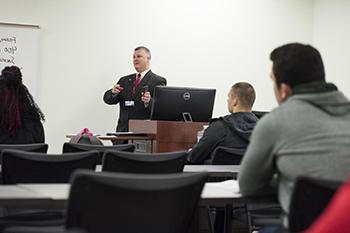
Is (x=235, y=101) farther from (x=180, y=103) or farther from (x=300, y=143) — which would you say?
(x=300, y=143)

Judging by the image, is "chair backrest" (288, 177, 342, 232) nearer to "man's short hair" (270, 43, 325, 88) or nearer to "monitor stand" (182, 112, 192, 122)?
"man's short hair" (270, 43, 325, 88)

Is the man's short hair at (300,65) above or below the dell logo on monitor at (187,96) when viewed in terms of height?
above

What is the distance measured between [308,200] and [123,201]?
613 millimetres

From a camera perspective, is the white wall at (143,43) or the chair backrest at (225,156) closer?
the chair backrest at (225,156)

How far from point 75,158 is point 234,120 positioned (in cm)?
182

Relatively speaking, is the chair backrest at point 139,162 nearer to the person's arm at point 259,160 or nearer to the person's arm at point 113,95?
the person's arm at point 259,160

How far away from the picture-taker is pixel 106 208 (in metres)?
1.75

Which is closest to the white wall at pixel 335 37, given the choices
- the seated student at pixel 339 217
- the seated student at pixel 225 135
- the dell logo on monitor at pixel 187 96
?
the dell logo on monitor at pixel 187 96

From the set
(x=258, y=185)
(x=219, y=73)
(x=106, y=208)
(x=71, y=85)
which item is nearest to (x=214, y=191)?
(x=258, y=185)

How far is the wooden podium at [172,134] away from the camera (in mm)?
5230

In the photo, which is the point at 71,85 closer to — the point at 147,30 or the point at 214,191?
the point at 147,30

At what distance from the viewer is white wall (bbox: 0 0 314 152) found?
6.98m

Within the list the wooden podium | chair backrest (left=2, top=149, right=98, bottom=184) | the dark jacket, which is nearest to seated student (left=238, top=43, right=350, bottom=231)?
chair backrest (left=2, top=149, right=98, bottom=184)

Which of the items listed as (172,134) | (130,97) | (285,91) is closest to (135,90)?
(130,97)
